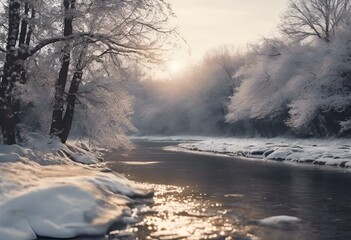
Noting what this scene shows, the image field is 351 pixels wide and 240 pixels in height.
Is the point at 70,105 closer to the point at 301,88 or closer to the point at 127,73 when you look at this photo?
the point at 127,73

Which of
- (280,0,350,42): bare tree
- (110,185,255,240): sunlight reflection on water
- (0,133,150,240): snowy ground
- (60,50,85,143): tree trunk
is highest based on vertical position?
(280,0,350,42): bare tree

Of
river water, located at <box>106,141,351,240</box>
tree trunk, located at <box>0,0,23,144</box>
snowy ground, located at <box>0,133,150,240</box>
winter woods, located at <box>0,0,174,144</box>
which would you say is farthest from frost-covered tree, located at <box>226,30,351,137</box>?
tree trunk, located at <box>0,0,23,144</box>

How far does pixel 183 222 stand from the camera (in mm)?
10859

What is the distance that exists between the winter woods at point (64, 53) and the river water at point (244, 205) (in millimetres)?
4587

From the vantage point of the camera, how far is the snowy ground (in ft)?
30.4

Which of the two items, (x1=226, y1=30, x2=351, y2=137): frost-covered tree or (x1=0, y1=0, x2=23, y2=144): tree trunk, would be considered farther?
(x1=226, y1=30, x2=351, y2=137): frost-covered tree

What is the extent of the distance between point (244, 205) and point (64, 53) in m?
9.32

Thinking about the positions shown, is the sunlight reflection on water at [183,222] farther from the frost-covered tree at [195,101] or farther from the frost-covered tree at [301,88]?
the frost-covered tree at [195,101]

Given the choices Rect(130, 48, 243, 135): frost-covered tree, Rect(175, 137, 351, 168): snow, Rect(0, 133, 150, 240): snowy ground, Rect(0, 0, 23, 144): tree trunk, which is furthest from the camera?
Rect(130, 48, 243, 135): frost-covered tree

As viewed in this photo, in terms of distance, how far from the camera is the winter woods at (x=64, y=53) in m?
16.5

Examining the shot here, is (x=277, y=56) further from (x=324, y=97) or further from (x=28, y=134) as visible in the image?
(x=28, y=134)

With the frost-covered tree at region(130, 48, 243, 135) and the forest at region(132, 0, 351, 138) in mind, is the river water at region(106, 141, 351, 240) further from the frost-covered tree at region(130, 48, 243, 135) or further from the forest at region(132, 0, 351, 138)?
the frost-covered tree at region(130, 48, 243, 135)

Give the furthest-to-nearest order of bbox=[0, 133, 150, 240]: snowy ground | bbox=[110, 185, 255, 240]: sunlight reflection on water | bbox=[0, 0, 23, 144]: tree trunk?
1. bbox=[0, 0, 23, 144]: tree trunk
2. bbox=[110, 185, 255, 240]: sunlight reflection on water
3. bbox=[0, 133, 150, 240]: snowy ground

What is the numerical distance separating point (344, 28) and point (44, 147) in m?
30.2
